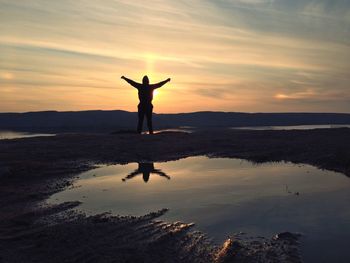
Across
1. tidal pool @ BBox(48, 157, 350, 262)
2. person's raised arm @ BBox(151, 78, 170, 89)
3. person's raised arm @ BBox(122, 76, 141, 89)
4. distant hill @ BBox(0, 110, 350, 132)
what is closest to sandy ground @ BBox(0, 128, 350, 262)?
tidal pool @ BBox(48, 157, 350, 262)

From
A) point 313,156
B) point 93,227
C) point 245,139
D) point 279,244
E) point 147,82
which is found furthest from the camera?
point 147,82

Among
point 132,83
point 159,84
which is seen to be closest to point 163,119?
point 132,83

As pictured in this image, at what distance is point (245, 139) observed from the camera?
2138 cm

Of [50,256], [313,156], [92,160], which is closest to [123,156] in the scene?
[92,160]

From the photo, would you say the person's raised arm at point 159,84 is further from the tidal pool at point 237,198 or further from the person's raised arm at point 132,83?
the tidal pool at point 237,198

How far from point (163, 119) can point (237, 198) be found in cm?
10071

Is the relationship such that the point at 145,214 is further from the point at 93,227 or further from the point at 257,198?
the point at 257,198

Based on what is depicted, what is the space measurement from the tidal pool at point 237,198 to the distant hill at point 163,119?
69.8 metres

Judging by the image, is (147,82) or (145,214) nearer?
(145,214)

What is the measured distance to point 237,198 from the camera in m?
8.87

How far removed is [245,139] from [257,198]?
12.8 m

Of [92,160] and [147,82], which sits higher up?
[147,82]

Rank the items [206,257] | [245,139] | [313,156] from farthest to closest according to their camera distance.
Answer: [245,139] < [313,156] < [206,257]

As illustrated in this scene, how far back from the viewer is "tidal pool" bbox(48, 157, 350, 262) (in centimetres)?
664
